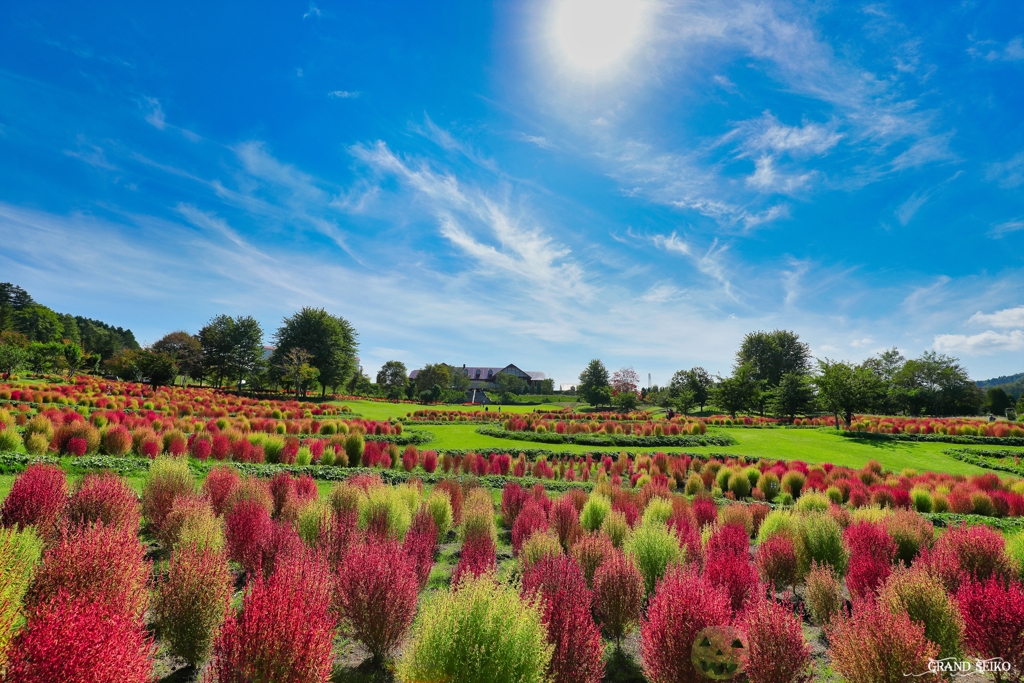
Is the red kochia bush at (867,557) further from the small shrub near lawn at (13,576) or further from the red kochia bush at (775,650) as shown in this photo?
the small shrub near lawn at (13,576)

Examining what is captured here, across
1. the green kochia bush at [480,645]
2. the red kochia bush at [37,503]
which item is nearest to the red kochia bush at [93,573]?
the red kochia bush at [37,503]

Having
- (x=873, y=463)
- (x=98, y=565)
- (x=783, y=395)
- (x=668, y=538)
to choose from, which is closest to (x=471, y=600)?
(x=98, y=565)

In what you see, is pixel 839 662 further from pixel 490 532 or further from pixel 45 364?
pixel 45 364

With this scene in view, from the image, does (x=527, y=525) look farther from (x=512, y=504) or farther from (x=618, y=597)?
(x=618, y=597)

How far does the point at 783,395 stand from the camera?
49156 mm

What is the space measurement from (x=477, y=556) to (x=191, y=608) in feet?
9.68

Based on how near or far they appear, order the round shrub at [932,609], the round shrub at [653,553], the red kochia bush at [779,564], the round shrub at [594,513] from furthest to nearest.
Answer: the round shrub at [594,513], the red kochia bush at [779,564], the round shrub at [653,553], the round shrub at [932,609]

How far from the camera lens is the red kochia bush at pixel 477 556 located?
17.4ft

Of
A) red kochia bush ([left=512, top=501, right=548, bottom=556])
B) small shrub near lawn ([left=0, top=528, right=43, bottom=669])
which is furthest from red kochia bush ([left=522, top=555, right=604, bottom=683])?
small shrub near lawn ([left=0, top=528, right=43, bottom=669])

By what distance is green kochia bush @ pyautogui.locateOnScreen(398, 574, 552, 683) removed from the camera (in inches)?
125

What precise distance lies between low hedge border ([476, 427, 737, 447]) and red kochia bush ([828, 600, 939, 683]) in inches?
888

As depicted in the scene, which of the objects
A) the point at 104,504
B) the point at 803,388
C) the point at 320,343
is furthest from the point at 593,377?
the point at 104,504

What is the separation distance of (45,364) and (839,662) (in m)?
57.9

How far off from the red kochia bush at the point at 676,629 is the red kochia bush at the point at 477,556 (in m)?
1.86
